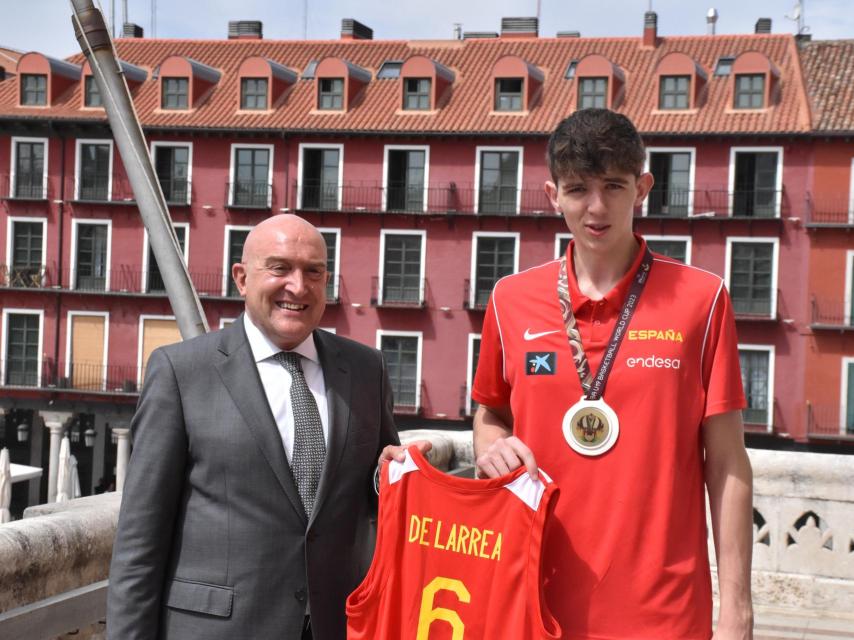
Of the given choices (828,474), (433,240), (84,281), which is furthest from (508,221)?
(828,474)

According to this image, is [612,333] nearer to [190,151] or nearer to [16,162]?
[190,151]

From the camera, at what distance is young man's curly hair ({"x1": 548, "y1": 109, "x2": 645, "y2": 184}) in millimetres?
2590

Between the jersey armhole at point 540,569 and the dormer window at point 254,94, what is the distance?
111ft

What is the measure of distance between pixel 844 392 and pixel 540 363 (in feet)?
98.5

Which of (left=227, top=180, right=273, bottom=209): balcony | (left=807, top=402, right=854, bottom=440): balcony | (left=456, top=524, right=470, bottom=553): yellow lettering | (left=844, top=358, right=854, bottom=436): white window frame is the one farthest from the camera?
(left=227, top=180, right=273, bottom=209): balcony

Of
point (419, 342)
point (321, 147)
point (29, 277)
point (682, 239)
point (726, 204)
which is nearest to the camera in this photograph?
point (726, 204)

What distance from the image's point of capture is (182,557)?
3.01 meters

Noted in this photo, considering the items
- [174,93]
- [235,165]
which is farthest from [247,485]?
[174,93]

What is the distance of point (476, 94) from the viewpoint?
34.4m

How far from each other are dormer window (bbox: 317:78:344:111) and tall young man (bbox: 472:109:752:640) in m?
32.9

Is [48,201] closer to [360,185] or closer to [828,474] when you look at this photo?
[360,185]

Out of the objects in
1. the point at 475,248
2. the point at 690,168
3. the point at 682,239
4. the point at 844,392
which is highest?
the point at 690,168

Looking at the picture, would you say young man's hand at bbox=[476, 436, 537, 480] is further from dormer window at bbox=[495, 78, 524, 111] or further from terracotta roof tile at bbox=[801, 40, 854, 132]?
dormer window at bbox=[495, 78, 524, 111]

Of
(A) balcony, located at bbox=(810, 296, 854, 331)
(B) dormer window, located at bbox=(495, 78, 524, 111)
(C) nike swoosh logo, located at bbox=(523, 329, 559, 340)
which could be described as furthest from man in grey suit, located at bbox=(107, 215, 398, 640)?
(B) dormer window, located at bbox=(495, 78, 524, 111)
